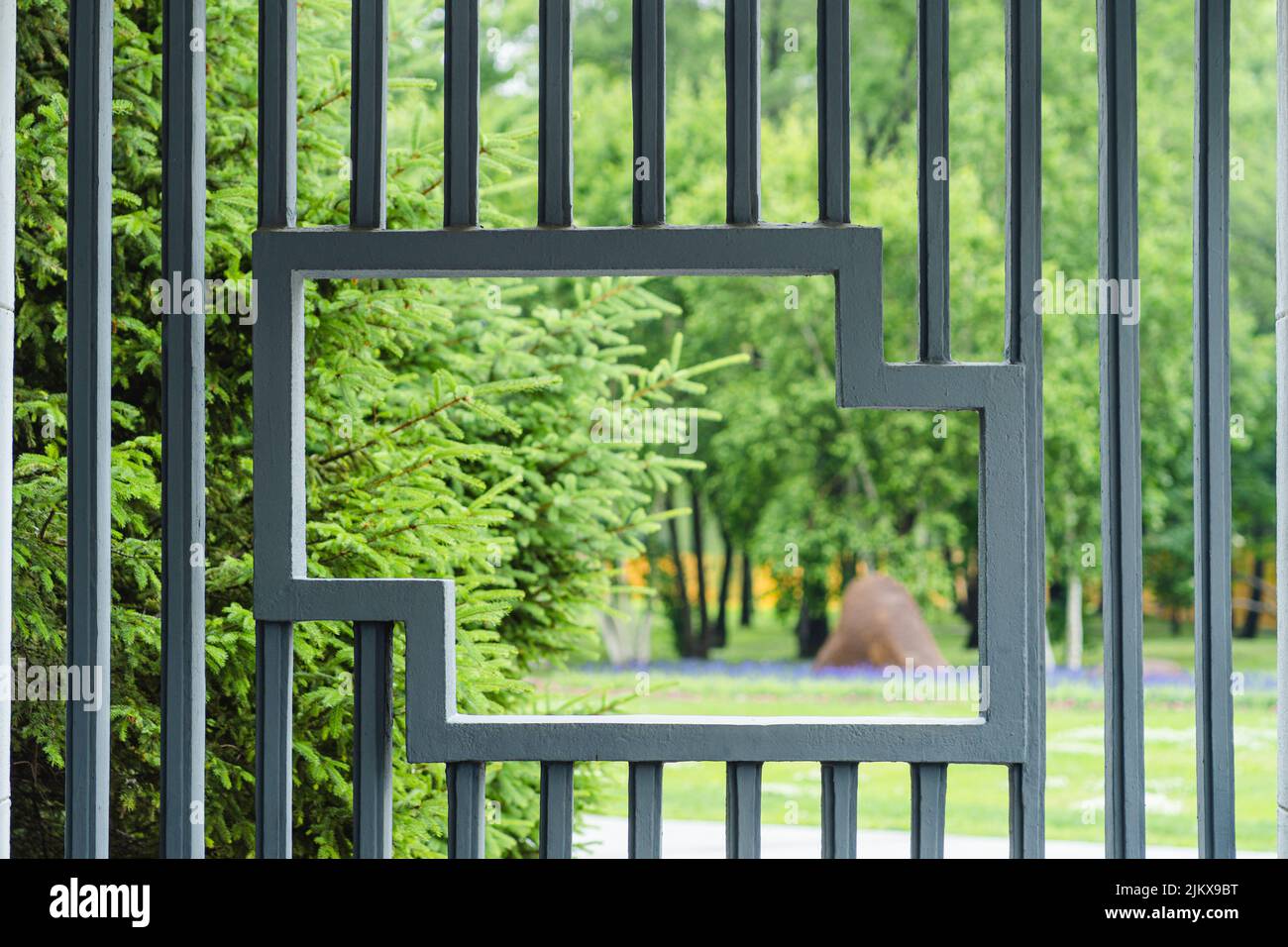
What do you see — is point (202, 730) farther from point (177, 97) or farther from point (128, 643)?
point (128, 643)

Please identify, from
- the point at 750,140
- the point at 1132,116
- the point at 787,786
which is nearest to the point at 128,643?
the point at 750,140

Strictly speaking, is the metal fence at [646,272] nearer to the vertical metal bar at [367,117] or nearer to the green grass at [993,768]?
the vertical metal bar at [367,117]

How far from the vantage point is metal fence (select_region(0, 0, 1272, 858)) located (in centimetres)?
146

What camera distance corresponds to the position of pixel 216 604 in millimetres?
2932

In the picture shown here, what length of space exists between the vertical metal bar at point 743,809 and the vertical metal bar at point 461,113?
81 centimetres

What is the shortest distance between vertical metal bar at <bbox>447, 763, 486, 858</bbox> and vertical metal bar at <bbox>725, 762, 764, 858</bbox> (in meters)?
0.33

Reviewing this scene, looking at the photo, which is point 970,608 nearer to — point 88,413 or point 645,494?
point 645,494

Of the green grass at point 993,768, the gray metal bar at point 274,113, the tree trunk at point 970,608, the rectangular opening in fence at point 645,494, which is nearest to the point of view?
the gray metal bar at point 274,113

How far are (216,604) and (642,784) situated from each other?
71.6 inches

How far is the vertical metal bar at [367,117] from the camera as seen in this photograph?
152cm


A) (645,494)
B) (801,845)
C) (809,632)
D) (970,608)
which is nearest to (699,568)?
(809,632)

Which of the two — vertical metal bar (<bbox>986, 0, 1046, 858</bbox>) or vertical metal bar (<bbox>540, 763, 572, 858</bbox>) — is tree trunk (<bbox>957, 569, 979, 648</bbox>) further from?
vertical metal bar (<bbox>540, 763, 572, 858</bbox>)
